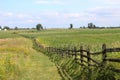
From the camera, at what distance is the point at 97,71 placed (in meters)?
15.3

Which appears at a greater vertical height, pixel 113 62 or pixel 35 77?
pixel 113 62

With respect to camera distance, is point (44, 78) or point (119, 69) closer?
point (119, 69)

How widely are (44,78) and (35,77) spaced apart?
2.70ft

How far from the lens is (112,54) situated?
15.4 m

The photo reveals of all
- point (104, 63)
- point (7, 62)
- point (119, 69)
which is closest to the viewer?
point (119, 69)

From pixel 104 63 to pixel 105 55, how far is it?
53 centimetres

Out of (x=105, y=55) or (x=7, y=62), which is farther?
(x=7, y=62)

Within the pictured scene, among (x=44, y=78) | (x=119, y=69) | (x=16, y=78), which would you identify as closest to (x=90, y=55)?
(x=44, y=78)

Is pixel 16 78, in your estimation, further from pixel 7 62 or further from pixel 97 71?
pixel 97 71

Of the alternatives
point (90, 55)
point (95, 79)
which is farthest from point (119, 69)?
point (90, 55)

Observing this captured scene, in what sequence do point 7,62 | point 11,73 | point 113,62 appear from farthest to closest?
point 7,62
point 11,73
point 113,62

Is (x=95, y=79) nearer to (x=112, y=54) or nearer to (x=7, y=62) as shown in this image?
(x=112, y=54)

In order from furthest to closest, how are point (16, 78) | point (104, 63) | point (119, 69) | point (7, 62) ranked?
point (7, 62) < point (16, 78) < point (104, 63) < point (119, 69)

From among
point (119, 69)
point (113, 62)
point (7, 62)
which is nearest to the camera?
Answer: point (119, 69)
